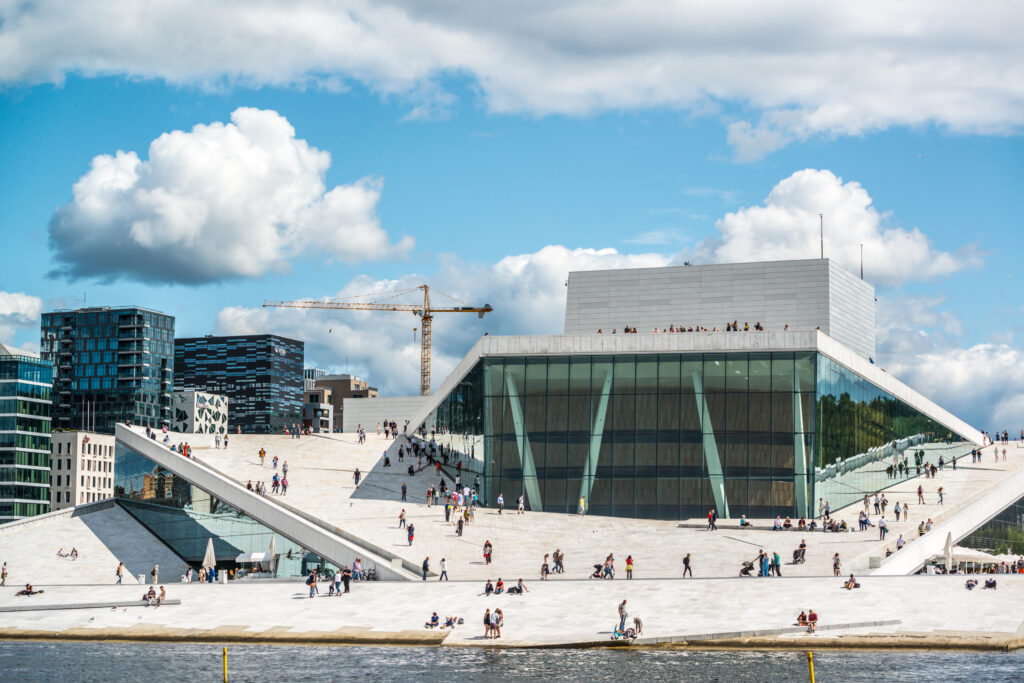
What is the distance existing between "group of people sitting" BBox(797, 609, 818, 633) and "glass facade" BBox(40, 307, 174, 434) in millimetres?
158214

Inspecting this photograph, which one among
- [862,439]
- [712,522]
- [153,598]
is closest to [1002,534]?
[862,439]

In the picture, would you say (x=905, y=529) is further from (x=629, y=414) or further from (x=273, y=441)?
(x=273, y=441)

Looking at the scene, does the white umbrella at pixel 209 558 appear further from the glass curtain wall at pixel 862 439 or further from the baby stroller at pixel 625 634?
the glass curtain wall at pixel 862 439

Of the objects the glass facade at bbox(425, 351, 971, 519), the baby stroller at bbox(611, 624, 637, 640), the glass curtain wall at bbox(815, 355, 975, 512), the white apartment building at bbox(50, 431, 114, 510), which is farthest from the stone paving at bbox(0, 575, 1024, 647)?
the white apartment building at bbox(50, 431, 114, 510)

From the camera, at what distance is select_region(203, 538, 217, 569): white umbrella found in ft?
205

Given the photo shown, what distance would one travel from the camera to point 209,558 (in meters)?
63.0

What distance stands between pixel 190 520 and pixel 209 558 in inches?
140

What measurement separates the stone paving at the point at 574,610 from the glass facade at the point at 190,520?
4.73 metres

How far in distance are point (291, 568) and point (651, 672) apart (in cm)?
2407

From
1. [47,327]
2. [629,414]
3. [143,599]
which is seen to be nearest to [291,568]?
[143,599]

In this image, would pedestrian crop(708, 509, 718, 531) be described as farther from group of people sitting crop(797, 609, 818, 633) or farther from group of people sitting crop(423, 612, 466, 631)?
group of people sitting crop(423, 612, 466, 631)

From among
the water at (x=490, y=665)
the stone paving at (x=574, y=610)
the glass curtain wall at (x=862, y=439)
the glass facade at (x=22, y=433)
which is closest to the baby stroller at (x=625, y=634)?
the water at (x=490, y=665)

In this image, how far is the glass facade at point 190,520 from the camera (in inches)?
2322

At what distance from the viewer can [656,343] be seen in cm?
6869
